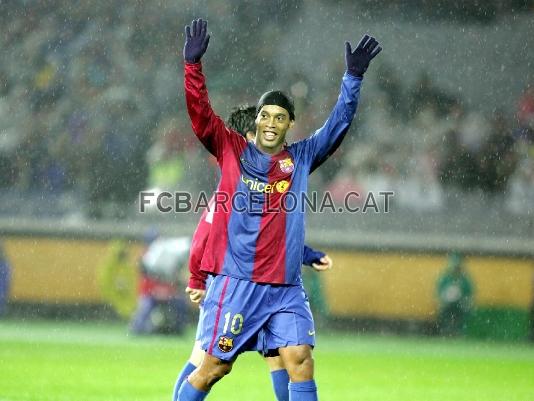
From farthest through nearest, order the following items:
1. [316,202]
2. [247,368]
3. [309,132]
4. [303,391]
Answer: [309,132], [316,202], [247,368], [303,391]

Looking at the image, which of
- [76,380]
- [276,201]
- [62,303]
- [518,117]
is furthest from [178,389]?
[518,117]

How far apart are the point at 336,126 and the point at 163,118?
472 inches

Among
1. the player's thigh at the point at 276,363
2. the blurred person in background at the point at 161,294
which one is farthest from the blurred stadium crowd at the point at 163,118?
the player's thigh at the point at 276,363

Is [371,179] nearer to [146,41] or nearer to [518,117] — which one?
[518,117]

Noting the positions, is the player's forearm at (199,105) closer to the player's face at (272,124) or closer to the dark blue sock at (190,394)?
the player's face at (272,124)

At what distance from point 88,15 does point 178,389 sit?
43.2 ft

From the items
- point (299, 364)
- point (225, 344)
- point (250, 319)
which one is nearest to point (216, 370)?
point (225, 344)

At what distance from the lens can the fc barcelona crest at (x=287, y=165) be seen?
16.8 feet

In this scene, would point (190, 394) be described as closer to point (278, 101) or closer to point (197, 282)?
point (197, 282)

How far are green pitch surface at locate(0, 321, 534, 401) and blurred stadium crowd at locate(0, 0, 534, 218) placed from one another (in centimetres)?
314

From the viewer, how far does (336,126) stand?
204 inches

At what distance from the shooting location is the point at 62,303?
14734mm

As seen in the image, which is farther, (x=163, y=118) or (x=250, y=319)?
(x=163, y=118)

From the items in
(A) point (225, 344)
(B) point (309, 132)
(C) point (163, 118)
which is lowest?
(A) point (225, 344)
